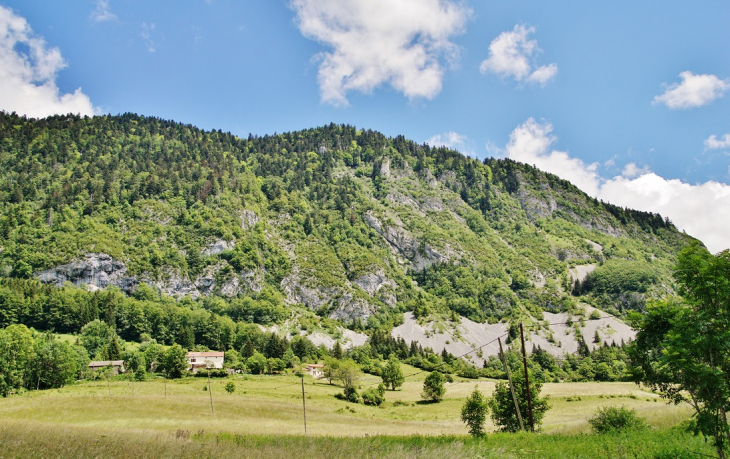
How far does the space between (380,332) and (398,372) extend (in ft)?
230

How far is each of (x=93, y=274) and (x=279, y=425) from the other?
555 feet

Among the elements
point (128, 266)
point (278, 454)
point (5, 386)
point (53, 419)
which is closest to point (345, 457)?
point (278, 454)

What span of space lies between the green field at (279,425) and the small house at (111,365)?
79.9 ft

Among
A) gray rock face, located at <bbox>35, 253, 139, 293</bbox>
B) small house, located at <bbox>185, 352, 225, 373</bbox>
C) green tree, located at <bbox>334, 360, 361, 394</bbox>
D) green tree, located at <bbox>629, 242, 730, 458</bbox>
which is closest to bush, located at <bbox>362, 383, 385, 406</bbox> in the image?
green tree, located at <bbox>334, 360, 361, 394</bbox>

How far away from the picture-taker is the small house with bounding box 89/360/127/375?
96.0m

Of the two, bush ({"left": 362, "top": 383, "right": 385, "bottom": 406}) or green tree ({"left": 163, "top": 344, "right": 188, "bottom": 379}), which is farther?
green tree ({"left": 163, "top": 344, "right": 188, "bottom": 379})

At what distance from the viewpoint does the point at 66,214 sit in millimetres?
190500

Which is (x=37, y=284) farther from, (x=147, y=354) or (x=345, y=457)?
(x=345, y=457)

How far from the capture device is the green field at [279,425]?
10.2 metres

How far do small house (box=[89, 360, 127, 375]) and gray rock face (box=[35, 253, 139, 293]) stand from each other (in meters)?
81.7

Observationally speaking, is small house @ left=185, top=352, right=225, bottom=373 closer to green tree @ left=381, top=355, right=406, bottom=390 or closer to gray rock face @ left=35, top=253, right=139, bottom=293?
green tree @ left=381, top=355, right=406, bottom=390

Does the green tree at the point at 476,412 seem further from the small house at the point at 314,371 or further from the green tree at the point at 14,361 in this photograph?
the small house at the point at 314,371

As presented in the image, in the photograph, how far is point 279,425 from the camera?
41688mm

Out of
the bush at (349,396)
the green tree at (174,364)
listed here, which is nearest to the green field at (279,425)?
the bush at (349,396)
